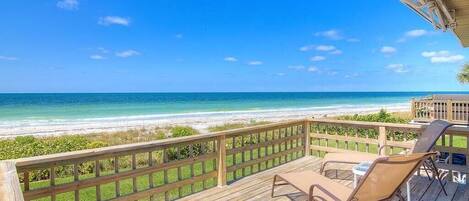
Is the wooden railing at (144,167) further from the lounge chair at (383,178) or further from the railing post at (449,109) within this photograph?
the railing post at (449,109)

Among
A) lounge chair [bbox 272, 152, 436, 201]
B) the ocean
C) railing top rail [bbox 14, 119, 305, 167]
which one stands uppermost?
railing top rail [bbox 14, 119, 305, 167]

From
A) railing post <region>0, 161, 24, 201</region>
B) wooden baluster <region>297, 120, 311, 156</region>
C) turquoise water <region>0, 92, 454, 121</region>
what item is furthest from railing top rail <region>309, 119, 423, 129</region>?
turquoise water <region>0, 92, 454, 121</region>

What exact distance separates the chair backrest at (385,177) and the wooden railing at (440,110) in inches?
391

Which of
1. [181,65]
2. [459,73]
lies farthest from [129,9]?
[459,73]

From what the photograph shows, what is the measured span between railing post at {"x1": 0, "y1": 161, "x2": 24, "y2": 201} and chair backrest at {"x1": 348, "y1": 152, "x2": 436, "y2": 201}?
197cm

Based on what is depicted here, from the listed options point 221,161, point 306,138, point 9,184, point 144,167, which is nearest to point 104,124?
point 306,138

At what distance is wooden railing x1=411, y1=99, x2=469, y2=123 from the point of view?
10602 millimetres

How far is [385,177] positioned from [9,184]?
2.25 meters

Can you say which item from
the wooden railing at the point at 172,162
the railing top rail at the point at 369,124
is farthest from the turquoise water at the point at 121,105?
the railing top rail at the point at 369,124

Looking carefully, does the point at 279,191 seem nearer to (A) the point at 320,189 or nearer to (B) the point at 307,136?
(A) the point at 320,189

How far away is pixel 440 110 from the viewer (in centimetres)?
1109

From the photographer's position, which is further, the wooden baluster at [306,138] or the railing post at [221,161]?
the wooden baluster at [306,138]

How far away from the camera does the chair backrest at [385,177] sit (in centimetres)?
228

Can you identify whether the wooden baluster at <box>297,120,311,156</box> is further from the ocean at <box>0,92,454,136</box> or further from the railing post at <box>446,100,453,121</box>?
the ocean at <box>0,92,454,136</box>
